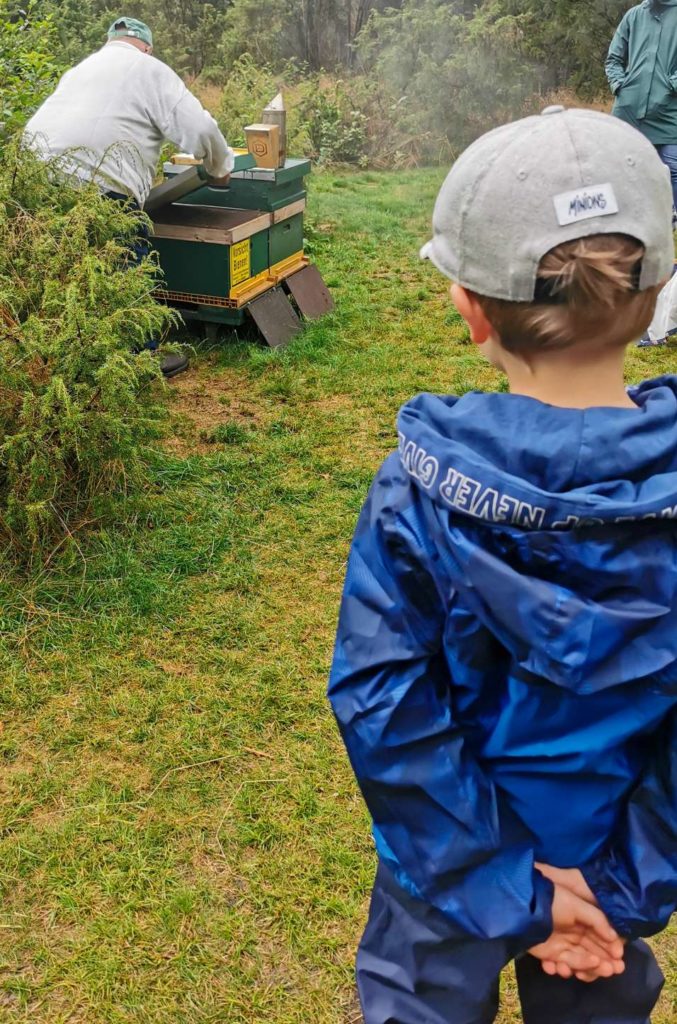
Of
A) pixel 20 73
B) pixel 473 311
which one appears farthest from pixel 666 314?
pixel 473 311

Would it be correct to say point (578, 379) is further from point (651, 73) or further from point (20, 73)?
point (651, 73)

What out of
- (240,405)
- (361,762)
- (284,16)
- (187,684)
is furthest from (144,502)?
(284,16)

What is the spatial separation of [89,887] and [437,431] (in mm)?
1844

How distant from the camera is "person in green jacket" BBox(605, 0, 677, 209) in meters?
6.03

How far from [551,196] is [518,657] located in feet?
1.86

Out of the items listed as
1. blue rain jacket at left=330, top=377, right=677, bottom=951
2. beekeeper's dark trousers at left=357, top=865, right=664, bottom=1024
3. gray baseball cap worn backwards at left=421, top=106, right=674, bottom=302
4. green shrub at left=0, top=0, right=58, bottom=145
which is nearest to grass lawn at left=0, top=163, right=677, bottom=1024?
beekeeper's dark trousers at left=357, top=865, right=664, bottom=1024

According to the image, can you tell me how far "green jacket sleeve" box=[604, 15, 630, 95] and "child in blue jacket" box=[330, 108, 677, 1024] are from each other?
6044 mm

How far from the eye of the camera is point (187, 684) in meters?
2.99

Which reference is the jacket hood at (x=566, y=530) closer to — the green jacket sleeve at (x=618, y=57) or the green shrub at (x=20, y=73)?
A: the green shrub at (x=20, y=73)

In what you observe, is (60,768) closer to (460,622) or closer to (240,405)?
(460,622)

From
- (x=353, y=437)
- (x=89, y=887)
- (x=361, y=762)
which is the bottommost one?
(x=353, y=437)

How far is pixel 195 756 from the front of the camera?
273 centimetres

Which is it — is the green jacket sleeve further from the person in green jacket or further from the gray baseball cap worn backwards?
the gray baseball cap worn backwards

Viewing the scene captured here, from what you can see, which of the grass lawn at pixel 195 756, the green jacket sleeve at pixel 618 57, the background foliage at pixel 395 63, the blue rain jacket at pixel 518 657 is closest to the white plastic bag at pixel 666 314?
the green jacket sleeve at pixel 618 57
